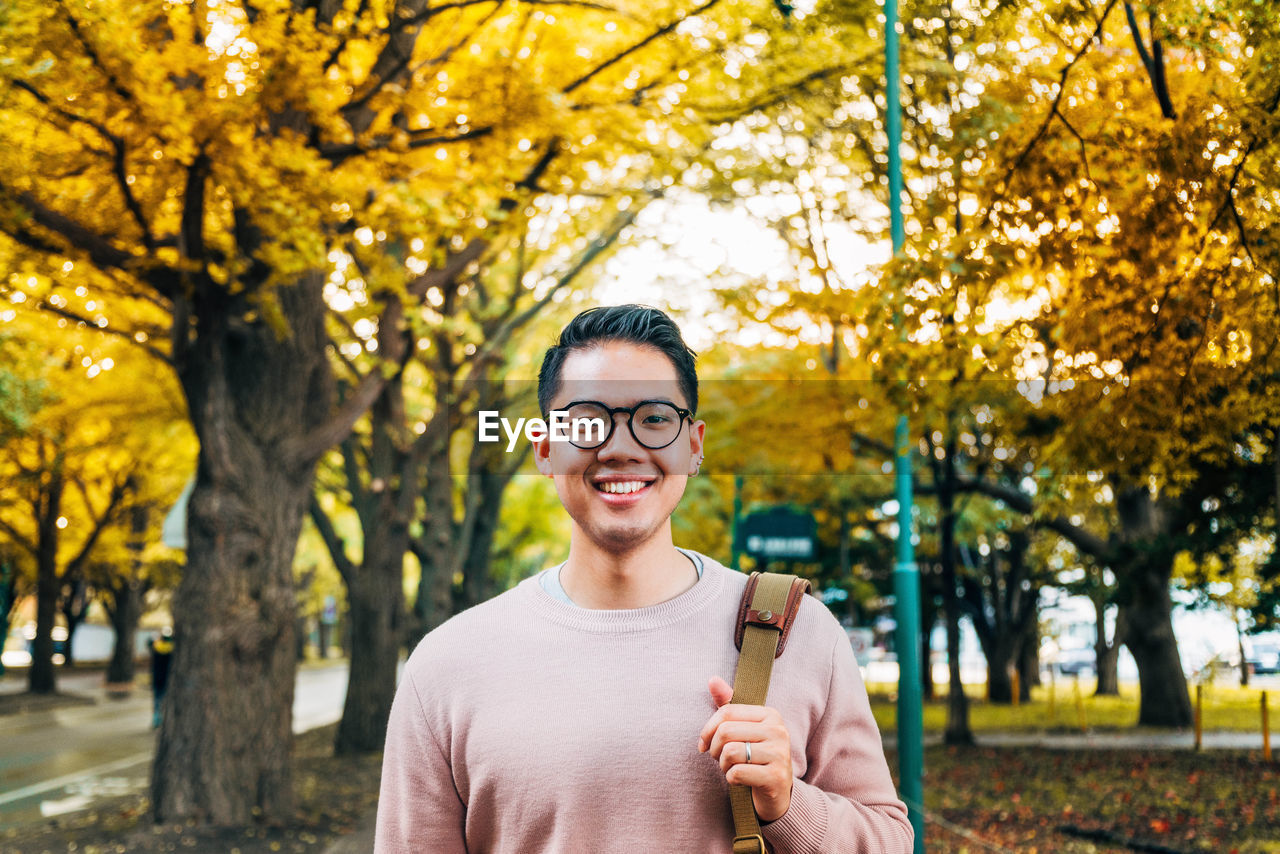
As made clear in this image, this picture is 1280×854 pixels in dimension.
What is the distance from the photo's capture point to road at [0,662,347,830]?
1299 centimetres

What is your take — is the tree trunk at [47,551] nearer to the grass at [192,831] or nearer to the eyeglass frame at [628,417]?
the grass at [192,831]

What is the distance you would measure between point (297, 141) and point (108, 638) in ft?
196

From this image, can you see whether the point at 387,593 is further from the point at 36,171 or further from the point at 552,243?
the point at 36,171

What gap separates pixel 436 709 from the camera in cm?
204

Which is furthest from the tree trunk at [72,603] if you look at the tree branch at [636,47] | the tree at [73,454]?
the tree branch at [636,47]

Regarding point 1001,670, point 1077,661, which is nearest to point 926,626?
point 1001,670

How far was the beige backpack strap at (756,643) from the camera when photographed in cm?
179

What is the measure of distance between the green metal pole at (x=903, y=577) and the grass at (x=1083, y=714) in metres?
10.9

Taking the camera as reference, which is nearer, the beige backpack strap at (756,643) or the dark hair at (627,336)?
the beige backpack strap at (756,643)

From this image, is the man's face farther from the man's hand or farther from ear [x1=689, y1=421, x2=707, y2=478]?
the man's hand

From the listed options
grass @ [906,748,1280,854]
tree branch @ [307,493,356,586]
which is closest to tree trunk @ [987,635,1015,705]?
grass @ [906,748,1280,854]

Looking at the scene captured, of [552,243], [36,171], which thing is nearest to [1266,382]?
[36,171]

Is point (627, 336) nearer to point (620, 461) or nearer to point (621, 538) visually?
point (620, 461)

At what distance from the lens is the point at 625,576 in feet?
6.70
